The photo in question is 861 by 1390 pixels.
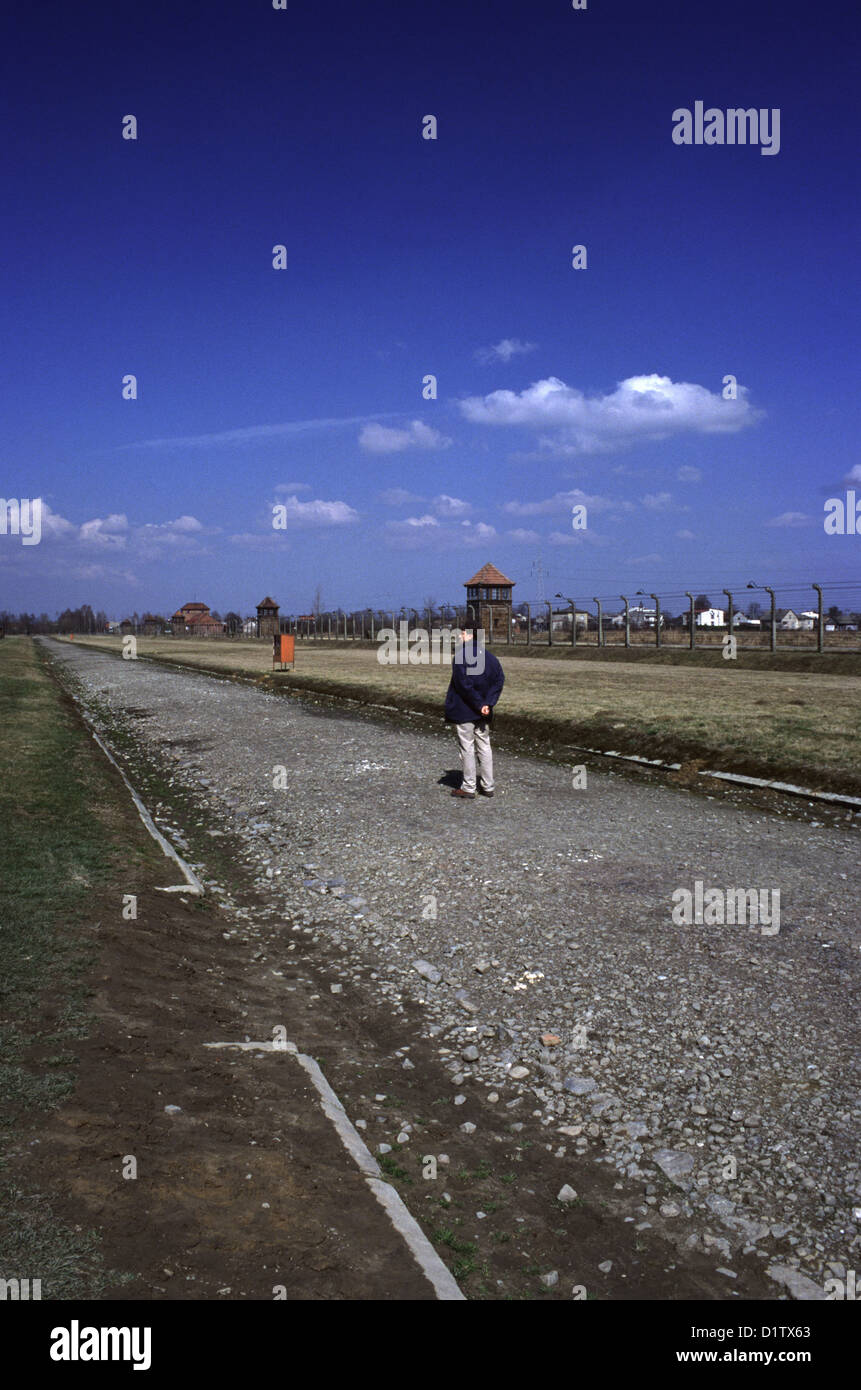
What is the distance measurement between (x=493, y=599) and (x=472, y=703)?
5493 centimetres

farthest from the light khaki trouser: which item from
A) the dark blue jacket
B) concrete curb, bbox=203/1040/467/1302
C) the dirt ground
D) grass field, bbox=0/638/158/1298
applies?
concrete curb, bbox=203/1040/467/1302

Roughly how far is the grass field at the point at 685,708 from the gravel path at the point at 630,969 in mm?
2247

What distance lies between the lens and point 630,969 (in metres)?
5.74

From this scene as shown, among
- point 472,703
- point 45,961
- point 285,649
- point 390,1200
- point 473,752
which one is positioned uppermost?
point 285,649

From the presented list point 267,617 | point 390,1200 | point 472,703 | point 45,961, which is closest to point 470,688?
point 472,703

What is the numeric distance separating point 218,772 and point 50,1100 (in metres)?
10.1

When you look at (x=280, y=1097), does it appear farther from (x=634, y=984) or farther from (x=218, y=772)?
(x=218, y=772)

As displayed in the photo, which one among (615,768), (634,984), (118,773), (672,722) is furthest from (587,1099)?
(672,722)

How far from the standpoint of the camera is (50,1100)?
149 inches

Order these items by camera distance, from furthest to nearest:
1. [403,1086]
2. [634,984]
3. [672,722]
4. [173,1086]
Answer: [672,722], [634,984], [403,1086], [173,1086]

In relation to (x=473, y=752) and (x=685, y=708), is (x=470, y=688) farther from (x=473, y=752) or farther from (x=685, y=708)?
(x=685, y=708)

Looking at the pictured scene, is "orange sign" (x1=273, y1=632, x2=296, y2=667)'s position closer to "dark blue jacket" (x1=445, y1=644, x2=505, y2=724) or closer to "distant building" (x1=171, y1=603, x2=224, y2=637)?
"dark blue jacket" (x1=445, y1=644, x2=505, y2=724)

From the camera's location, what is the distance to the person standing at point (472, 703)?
1108cm

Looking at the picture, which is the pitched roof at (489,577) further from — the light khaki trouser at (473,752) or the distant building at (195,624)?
the distant building at (195,624)
